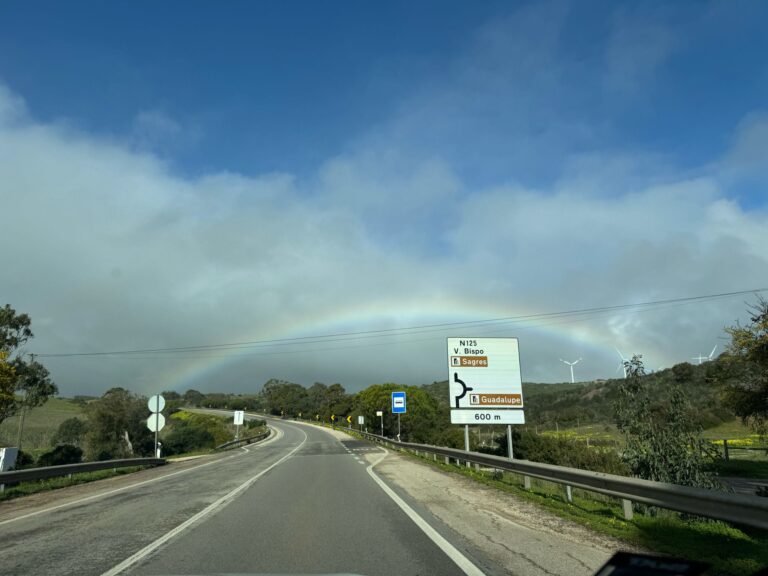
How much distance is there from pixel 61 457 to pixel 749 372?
43.6 meters

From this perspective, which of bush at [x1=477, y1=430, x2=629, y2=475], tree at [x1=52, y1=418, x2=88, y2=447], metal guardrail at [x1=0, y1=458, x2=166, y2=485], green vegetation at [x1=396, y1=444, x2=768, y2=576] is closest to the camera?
green vegetation at [x1=396, y1=444, x2=768, y2=576]

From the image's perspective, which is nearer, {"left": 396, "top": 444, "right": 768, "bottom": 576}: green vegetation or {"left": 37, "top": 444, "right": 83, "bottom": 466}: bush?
{"left": 396, "top": 444, "right": 768, "bottom": 576}: green vegetation

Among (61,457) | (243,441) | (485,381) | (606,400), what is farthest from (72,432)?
(485,381)

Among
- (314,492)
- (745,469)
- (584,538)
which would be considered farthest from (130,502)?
(745,469)

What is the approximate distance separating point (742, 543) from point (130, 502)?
11.9 metres

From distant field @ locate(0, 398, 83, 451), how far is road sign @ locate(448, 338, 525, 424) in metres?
44.5

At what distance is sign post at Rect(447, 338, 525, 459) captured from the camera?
932 inches

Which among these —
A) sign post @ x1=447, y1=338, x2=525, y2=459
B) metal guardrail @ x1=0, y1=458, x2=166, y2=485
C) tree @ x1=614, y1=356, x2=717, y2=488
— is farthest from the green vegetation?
metal guardrail @ x1=0, y1=458, x2=166, y2=485

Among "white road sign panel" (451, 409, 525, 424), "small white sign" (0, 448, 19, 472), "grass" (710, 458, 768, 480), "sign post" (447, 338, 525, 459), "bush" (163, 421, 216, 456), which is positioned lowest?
"grass" (710, 458, 768, 480)

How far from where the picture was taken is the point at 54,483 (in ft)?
61.0

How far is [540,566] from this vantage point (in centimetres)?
627

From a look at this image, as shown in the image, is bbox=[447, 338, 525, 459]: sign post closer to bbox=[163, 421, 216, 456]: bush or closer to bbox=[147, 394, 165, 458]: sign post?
bbox=[147, 394, 165, 458]: sign post

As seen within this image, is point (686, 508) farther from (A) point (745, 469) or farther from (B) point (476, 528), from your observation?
(A) point (745, 469)

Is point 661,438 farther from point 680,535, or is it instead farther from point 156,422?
point 156,422
